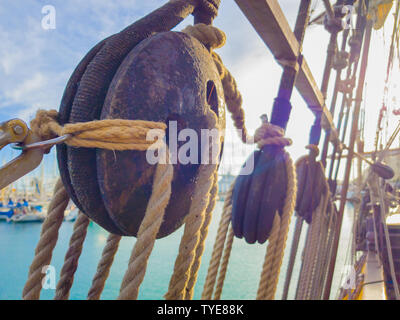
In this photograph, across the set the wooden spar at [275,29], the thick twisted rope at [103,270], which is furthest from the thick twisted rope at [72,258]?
the wooden spar at [275,29]

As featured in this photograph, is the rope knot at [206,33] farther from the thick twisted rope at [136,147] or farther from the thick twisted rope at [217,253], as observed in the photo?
the thick twisted rope at [217,253]

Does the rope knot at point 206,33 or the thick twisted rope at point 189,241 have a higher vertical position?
the rope knot at point 206,33

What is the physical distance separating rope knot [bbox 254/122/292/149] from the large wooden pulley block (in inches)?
15.1

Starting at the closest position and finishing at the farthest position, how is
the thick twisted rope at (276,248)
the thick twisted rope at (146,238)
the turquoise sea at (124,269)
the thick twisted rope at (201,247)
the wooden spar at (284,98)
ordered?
the thick twisted rope at (146,238) < the thick twisted rope at (201,247) < the thick twisted rope at (276,248) < the wooden spar at (284,98) < the turquoise sea at (124,269)

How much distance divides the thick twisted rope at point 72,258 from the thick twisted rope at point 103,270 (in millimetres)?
47

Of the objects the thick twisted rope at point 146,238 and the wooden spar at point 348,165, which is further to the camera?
the wooden spar at point 348,165

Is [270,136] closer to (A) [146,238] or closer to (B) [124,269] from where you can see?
(A) [146,238]

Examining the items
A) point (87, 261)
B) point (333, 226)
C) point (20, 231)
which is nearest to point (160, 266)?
point (87, 261)

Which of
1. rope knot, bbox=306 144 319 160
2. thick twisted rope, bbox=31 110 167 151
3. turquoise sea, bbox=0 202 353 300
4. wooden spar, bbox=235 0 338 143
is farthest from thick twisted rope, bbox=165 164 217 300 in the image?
turquoise sea, bbox=0 202 353 300

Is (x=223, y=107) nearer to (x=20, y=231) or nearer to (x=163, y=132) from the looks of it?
(x=163, y=132)

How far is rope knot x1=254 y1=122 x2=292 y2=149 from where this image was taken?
81 cm

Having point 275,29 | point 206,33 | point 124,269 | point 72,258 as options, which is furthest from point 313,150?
point 124,269

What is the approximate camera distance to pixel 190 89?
0.44 m

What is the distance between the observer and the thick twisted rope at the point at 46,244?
0.45 metres
